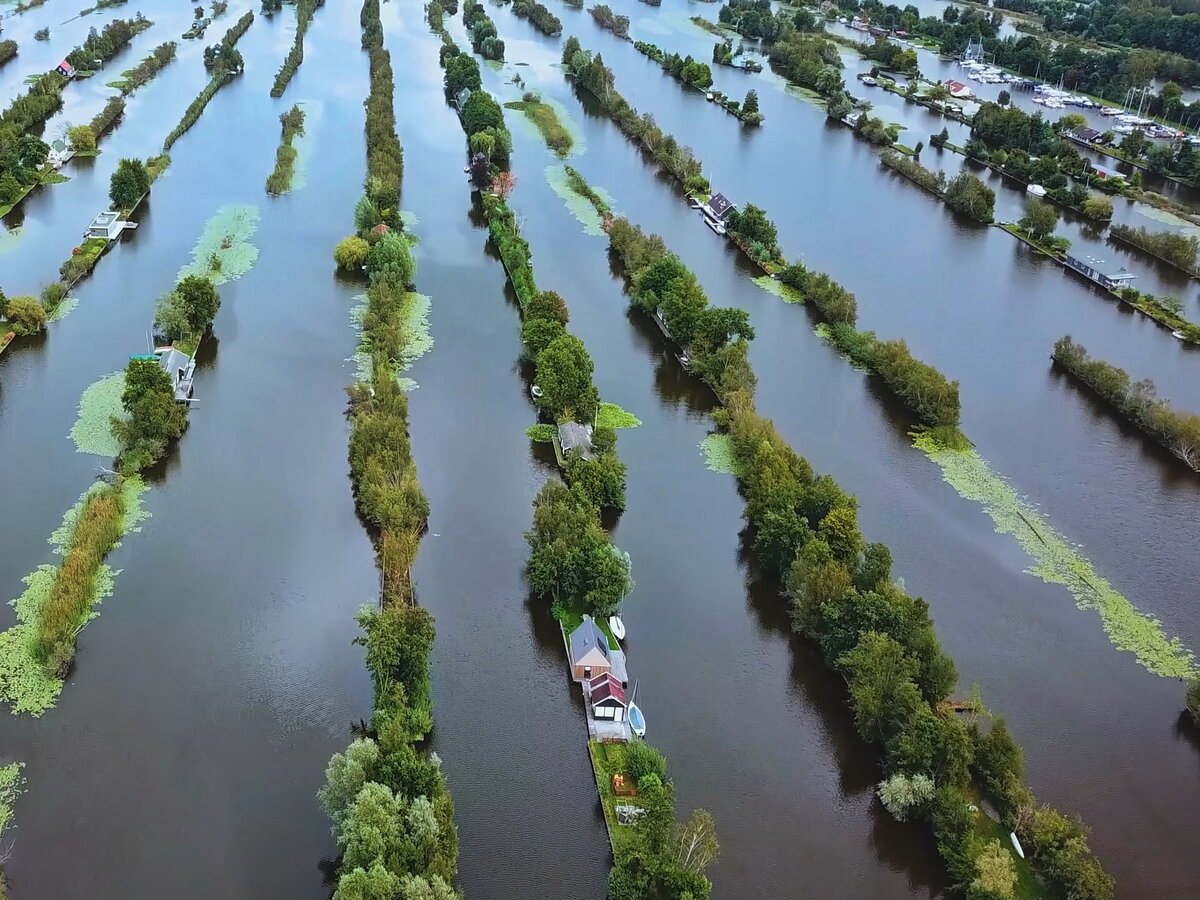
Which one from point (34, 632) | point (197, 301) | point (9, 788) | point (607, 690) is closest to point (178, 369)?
point (197, 301)

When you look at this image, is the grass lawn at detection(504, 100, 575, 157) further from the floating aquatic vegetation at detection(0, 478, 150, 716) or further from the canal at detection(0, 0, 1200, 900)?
the floating aquatic vegetation at detection(0, 478, 150, 716)

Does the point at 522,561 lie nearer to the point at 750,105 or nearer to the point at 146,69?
the point at 750,105

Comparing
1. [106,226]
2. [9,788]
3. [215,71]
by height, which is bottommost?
[9,788]

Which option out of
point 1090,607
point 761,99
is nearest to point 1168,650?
point 1090,607

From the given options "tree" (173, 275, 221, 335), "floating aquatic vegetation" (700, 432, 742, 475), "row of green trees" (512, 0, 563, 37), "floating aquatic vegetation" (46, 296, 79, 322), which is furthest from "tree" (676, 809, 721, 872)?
"row of green trees" (512, 0, 563, 37)

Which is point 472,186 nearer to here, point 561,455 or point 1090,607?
point 561,455

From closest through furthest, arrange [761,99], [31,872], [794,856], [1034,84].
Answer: [31,872], [794,856], [761,99], [1034,84]

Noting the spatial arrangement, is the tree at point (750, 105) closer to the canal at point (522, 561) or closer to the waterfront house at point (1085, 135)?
the canal at point (522, 561)
